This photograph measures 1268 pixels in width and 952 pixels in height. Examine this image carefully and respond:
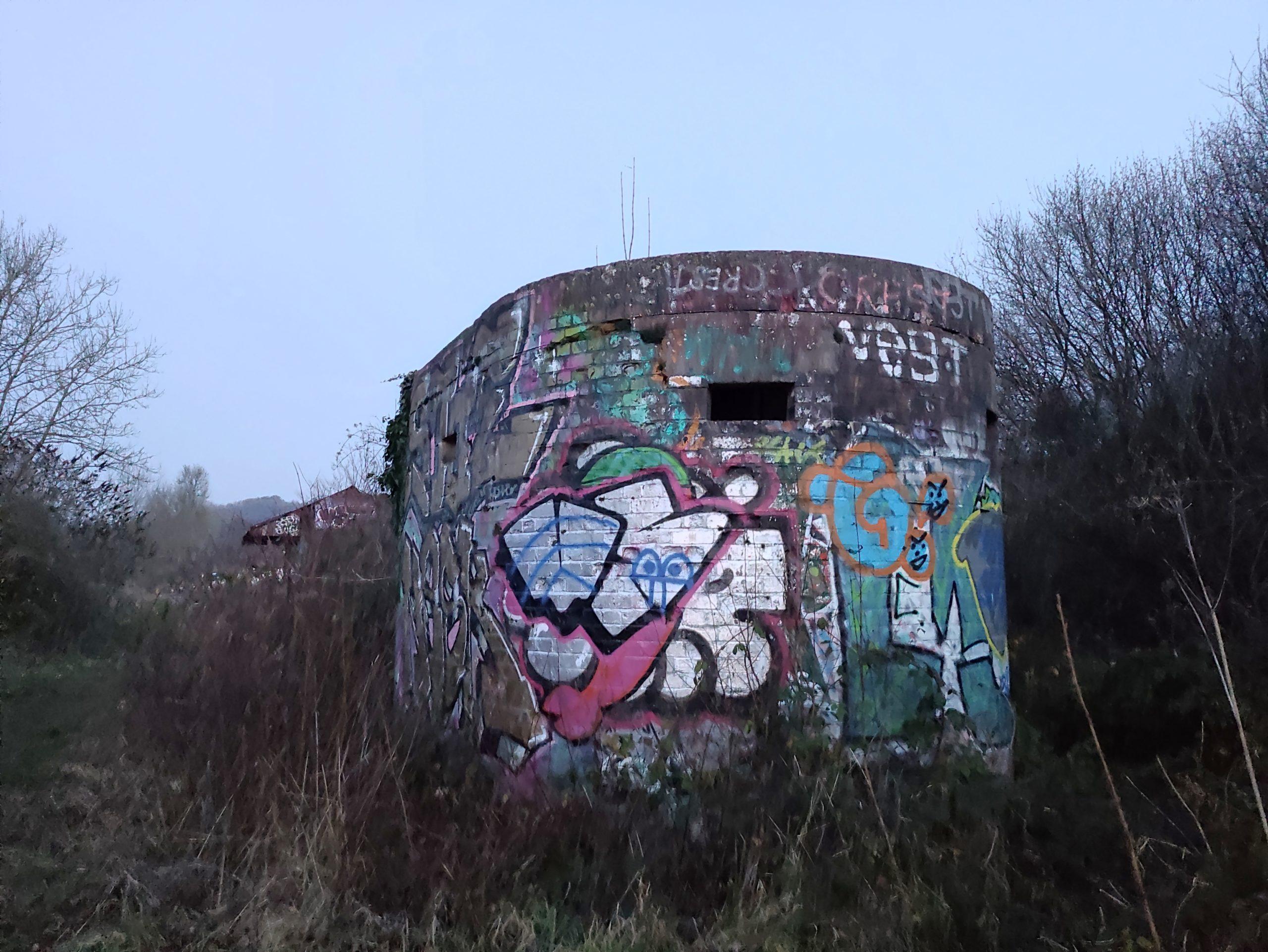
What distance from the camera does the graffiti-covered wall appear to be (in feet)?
16.9

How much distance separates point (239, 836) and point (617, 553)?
2.48m

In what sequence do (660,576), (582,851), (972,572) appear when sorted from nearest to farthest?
(582,851), (660,576), (972,572)

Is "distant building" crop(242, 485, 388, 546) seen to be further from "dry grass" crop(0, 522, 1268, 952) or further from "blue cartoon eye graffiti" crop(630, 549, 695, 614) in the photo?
"blue cartoon eye graffiti" crop(630, 549, 695, 614)

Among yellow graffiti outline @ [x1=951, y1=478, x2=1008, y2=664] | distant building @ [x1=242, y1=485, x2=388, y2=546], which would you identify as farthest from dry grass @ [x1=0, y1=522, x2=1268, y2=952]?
distant building @ [x1=242, y1=485, x2=388, y2=546]

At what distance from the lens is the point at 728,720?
16.6 feet

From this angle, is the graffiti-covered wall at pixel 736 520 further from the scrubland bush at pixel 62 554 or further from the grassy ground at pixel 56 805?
the scrubland bush at pixel 62 554

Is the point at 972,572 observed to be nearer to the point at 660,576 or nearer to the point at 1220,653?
the point at 660,576

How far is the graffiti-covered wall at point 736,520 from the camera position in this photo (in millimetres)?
5148

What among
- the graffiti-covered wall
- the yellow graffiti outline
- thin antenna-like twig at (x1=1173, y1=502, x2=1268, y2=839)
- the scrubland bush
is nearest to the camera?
thin antenna-like twig at (x1=1173, y1=502, x2=1268, y2=839)

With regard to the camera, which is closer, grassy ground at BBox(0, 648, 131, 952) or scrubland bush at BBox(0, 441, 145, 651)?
grassy ground at BBox(0, 648, 131, 952)

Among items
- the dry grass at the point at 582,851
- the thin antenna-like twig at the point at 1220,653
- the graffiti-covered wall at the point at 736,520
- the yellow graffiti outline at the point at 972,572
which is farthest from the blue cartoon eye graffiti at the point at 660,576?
the thin antenna-like twig at the point at 1220,653

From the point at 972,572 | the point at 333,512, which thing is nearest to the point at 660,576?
the point at 972,572

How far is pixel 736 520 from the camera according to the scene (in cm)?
521

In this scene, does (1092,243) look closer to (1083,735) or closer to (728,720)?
(1083,735)
